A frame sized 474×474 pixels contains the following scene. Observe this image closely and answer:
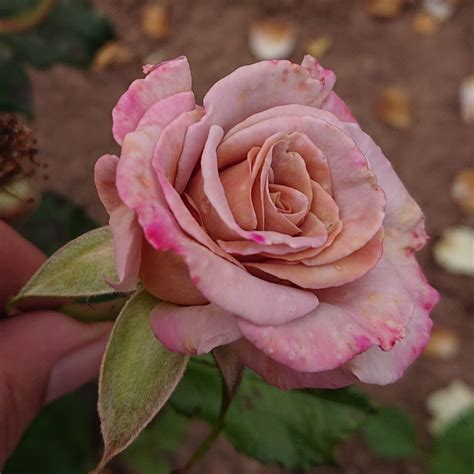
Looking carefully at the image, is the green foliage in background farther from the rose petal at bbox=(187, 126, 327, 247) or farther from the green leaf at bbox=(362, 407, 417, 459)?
the green leaf at bbox=(362, 407, 417, 459)

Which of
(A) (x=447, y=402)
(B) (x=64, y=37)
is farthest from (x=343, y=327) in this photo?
(A) (x=447, y=402)

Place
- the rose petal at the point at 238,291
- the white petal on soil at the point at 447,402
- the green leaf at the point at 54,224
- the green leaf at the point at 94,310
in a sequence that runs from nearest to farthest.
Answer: the rose petal at the point at 238,291 < the green leaf at the point at 94,310 < the green leaf at the point at 54,224 < the white petal on soil at the point at 447,402

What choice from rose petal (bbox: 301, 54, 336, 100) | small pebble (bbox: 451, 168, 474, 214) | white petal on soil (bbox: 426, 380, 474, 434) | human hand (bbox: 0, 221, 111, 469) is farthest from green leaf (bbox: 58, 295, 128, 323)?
small pebble (bbox: 451, 168, 474, 214)

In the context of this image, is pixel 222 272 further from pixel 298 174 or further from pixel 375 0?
pixel 375 0

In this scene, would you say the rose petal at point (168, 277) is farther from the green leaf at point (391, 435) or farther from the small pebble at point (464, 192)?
the small pebble at point (464, 192)

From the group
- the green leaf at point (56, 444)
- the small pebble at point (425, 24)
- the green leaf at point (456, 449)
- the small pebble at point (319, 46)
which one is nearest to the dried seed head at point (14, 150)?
the green leaf at point (56, 444)

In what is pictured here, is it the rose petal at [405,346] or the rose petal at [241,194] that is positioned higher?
the rose petal at [241,194]

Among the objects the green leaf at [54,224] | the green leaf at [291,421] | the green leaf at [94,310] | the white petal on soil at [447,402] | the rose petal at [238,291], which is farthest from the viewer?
the white petal on soil at [447,402]

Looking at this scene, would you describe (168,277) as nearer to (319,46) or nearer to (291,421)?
(291,421)

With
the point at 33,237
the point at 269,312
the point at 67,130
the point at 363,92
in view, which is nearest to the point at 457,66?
the point at 363,92
